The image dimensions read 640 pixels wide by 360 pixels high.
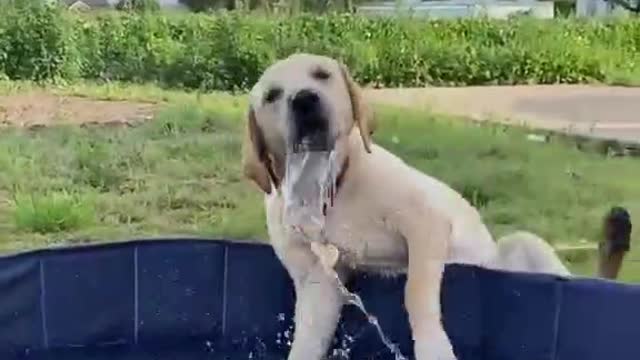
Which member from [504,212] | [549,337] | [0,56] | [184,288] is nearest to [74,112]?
[0,56]

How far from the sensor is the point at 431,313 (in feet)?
7.60

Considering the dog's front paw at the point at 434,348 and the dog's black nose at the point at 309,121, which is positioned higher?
the dog's black nose at the point at 309,121

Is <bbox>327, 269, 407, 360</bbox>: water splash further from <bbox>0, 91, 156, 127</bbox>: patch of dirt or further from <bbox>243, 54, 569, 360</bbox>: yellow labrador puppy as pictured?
<bbox>0, 91, 156, 127</bbox>: patch of dirt

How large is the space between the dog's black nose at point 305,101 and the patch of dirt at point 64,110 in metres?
4.85

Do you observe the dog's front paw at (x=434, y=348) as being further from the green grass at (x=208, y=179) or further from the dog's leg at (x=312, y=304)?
the green grass at (x=208, y=179)

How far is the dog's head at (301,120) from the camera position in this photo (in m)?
2.21

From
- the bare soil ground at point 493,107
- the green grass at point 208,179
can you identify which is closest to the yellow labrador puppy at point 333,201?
the green grass at point 208,179

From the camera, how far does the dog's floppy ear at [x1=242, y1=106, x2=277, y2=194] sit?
7.54 feet

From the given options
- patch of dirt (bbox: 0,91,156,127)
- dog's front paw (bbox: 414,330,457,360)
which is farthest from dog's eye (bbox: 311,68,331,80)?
patch of dirt (bbox: 0,91,156,127)

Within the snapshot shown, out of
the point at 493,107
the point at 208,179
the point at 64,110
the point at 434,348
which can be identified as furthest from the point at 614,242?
the point at 493,107

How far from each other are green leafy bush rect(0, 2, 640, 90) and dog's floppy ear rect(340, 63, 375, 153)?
693 centimetres

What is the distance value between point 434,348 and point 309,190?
1.09ft

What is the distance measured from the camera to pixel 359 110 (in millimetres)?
2316

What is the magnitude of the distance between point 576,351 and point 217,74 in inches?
292
